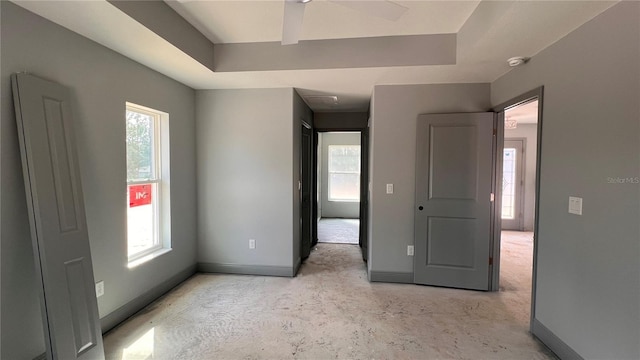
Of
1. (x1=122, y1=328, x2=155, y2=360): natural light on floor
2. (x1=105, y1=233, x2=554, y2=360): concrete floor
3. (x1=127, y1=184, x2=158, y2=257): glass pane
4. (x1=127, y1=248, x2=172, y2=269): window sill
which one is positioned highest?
(x1=127, y1=184, x2=158, y2=257): glass pane

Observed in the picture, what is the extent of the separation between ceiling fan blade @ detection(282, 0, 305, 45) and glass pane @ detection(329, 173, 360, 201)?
5934mm

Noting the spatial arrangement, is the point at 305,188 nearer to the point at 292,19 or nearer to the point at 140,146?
the point at 140,146

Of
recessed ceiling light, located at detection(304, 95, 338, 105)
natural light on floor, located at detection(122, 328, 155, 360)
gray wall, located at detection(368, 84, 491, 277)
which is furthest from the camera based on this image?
recessed ceiling light, located at detection(304, 95, 338, 105)

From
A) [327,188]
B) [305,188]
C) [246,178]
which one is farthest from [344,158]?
[246,178]

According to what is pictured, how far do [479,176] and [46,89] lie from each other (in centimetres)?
375

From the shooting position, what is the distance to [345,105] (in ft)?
14.0

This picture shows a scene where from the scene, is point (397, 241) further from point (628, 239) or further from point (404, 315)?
point (628, 239)

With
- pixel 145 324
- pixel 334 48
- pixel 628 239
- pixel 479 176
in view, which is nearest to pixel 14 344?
pixel 145 324


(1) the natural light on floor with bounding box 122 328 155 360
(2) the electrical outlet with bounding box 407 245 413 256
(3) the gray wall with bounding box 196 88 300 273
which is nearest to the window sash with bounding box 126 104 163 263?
(3) the gray wall with bounding box 196 88 300 273

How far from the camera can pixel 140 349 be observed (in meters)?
2.05

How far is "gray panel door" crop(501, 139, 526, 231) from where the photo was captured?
5.93 meters

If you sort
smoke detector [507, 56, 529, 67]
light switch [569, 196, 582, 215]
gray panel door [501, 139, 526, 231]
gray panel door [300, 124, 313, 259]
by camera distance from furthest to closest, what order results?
gray panel door [501, 139, 526, 231] → gray panel door [300, 124, 313, 259] → smoke detector [507, 56, 529, 67] → light switch [569, 196, 582, 215]

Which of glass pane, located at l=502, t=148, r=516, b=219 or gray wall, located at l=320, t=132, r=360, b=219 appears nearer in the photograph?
glass pane, located at l=502, t=148, r=516, b=219

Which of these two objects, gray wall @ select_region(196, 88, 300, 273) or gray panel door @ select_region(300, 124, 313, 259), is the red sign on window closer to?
gray wall @ select_region(196, 88, 300, 273)
